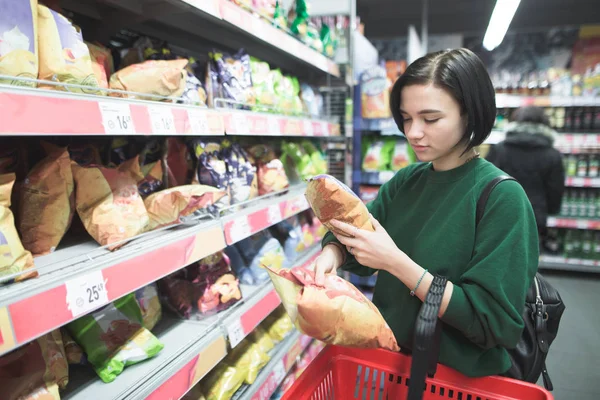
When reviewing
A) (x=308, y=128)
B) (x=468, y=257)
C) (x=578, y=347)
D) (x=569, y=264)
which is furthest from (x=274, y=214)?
(x=569, y=264)

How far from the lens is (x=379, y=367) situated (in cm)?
95

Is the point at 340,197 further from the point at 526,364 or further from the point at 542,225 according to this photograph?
the point at 542,225

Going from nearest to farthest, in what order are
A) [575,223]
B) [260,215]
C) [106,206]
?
1. [106,206]
2. [260,215]
3. [575,223]

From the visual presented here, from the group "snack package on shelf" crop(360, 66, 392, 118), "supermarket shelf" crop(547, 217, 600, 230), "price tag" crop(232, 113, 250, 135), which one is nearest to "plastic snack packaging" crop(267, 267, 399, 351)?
"price tag" crop(232, 113, 250, 135)

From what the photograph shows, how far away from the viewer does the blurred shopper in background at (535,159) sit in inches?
115

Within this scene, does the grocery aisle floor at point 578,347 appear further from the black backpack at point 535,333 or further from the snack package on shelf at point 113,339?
the snack package on shelf at point 113,339

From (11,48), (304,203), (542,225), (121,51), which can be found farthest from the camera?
(542,225)

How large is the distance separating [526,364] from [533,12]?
5.19 m

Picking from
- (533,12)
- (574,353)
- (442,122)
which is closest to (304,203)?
(442,122)

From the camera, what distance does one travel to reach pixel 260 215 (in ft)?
5.40

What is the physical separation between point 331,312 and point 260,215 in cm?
98

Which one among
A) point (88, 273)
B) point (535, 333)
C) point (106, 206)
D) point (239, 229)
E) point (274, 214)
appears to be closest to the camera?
point (88, 273)

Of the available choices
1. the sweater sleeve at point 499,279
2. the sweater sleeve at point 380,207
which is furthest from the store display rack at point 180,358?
the sweater sleeve at point 499,279

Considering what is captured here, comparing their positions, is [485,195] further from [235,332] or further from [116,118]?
[235,332]
